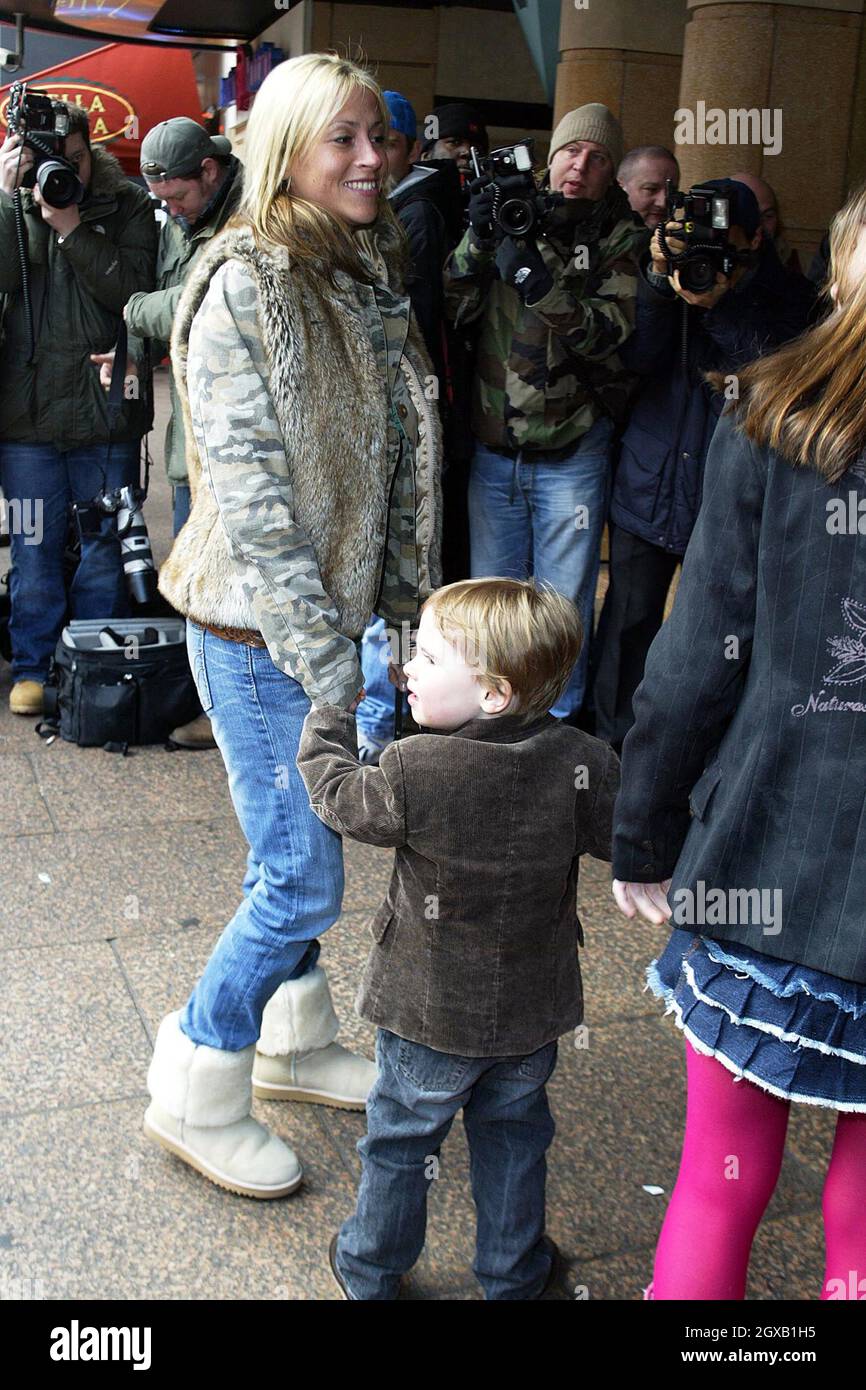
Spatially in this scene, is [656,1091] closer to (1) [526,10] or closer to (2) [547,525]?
(2) [547,525]

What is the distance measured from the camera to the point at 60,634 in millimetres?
5863

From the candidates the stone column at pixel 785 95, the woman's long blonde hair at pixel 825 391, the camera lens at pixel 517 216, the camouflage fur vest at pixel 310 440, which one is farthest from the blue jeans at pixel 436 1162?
the stone column at pixel 785 95

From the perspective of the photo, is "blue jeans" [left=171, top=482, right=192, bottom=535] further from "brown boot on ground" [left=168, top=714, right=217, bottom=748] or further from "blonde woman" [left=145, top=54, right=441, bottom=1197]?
"blonde woman" [left=145, top=54, right=441, bottom=1197]

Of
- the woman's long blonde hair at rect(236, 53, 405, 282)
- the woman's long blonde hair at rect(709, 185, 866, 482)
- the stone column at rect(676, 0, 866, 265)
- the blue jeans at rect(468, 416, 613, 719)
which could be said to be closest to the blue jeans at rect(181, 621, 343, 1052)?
the woman's long blonde hair at rect(236, 53, 405, 282)

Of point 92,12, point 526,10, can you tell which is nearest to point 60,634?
point 526,10

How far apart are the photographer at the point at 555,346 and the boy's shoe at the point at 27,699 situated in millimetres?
1974

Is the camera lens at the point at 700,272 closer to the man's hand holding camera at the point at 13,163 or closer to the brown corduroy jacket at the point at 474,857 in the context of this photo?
the brown corduroy jacket at the point at 474,857

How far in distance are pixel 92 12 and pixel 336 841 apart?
37.2 feet

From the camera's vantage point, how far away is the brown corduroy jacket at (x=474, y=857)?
2.18 metres

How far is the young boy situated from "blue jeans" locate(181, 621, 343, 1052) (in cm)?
25

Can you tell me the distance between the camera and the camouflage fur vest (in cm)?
249

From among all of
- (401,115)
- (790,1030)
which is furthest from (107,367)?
(790,1030)

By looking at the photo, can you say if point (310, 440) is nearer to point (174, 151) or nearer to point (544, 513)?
point (544, 513)

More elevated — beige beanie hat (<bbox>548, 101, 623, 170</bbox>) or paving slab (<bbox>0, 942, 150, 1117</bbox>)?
beige beanie hat (<bbox>548, 101, 623, 170</bbox>)
